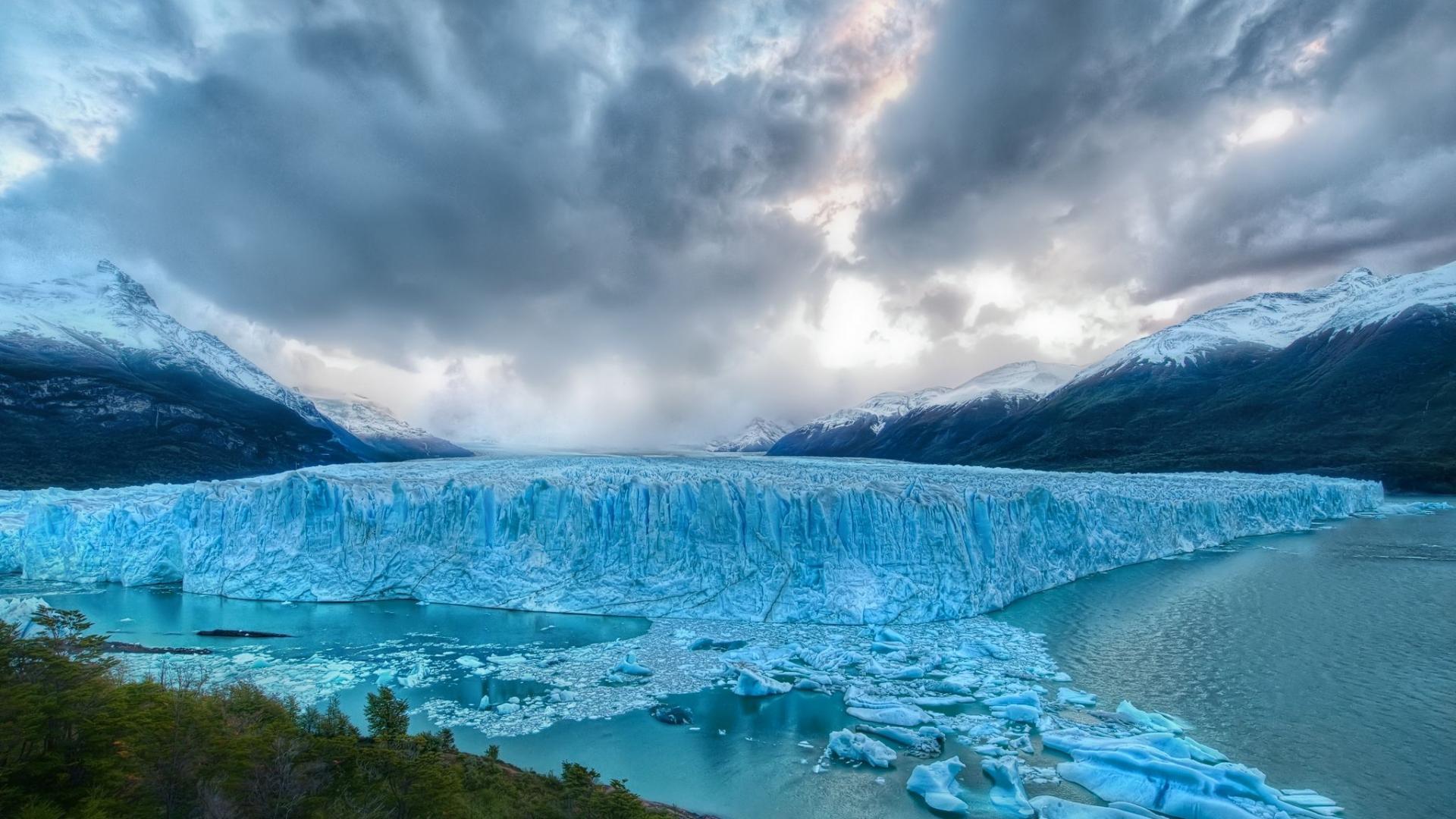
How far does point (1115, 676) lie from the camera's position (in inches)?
509

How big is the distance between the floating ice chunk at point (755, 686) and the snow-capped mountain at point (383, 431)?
107 m

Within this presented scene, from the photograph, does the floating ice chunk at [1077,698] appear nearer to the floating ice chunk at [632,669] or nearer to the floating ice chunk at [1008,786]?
the floating ice chunk at [1008,786]

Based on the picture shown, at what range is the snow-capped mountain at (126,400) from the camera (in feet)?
170

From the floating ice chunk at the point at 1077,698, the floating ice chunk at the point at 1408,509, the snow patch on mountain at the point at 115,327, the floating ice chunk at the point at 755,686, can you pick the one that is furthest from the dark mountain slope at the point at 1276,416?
the snow patch on mountain at the point at 115,327

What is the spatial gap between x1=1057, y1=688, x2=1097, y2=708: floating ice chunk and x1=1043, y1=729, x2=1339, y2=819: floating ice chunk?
193cm

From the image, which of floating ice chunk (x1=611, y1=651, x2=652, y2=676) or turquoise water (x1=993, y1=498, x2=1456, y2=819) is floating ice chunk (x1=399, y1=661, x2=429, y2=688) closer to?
floating ice chunk (x1=611, y1=651, x2=652, y2=676)

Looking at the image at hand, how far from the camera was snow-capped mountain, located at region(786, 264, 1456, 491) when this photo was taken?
200 feet

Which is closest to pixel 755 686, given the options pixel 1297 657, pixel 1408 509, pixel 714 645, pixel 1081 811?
pixel 714 645

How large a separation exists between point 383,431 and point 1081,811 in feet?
454

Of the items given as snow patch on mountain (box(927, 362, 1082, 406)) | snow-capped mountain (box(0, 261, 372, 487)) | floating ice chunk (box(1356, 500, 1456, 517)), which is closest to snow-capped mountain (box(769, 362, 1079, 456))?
snow patch on mountain (box(927, 362, 1082, 406))

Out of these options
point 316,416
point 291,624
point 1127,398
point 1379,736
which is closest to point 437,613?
point 291,624

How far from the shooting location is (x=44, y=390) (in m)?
59.5

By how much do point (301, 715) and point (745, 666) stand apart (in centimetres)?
779

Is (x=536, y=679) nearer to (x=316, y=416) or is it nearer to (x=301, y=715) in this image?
(x=301, y=715)
